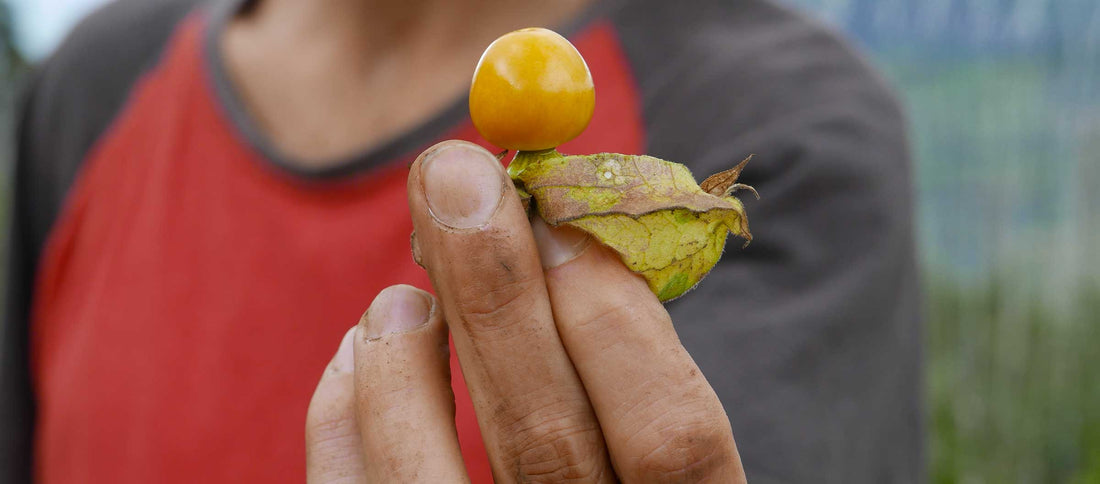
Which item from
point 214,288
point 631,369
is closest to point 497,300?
point 631,369

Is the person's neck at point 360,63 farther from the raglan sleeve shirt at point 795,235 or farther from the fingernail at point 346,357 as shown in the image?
the fingernail at point 346,357

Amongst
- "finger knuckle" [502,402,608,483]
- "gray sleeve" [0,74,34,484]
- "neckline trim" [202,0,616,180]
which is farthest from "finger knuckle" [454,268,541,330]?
"gray sleeve" [0,74,34,484]

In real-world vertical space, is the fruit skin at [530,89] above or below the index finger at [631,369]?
above

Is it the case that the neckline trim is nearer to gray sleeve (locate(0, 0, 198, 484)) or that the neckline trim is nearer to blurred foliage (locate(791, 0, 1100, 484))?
gray sleeve (locate(0, 0, 198, 484))

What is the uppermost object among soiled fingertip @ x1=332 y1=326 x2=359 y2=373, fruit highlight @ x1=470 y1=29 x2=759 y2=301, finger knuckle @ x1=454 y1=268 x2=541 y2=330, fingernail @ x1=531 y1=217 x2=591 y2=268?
fruit highlight @ x1=470 y1=29 x2=759 y2=301

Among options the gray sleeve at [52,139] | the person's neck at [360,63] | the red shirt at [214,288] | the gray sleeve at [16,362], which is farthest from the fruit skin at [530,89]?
the gray sleeve at [16,362]

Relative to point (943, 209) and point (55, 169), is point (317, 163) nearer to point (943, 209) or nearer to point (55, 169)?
point (55, 169)
